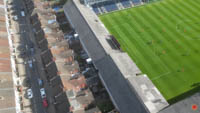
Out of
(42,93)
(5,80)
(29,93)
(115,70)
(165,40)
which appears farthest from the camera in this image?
(165,40)

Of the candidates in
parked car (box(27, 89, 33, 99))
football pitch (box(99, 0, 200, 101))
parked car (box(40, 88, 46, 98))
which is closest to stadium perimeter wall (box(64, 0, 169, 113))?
football pitch (box(99, 0, 200, 101))

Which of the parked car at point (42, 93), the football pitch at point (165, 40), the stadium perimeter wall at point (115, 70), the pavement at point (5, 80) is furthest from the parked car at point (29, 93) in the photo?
the football pitch at point (165, 40)

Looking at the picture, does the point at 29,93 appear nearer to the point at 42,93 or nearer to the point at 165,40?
the point at 42,93

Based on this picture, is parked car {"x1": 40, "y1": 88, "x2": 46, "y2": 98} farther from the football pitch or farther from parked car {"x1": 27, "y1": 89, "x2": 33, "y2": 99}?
the football pitch

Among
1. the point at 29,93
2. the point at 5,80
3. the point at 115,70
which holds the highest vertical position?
the point at 5,80

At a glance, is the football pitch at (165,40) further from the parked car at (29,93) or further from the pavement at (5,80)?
the pavement at (5,80)

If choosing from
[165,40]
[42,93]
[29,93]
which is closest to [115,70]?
[42,93]

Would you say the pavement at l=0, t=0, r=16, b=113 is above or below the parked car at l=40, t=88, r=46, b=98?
above

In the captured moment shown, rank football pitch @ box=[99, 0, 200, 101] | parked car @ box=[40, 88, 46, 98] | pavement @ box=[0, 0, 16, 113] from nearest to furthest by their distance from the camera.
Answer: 1. pavement @ box=[0, 0, 16, 113]
2. football pitch @ box=[99, 0, 200, 101]
3. parked car @ box=[40, 88, 46, 98]
